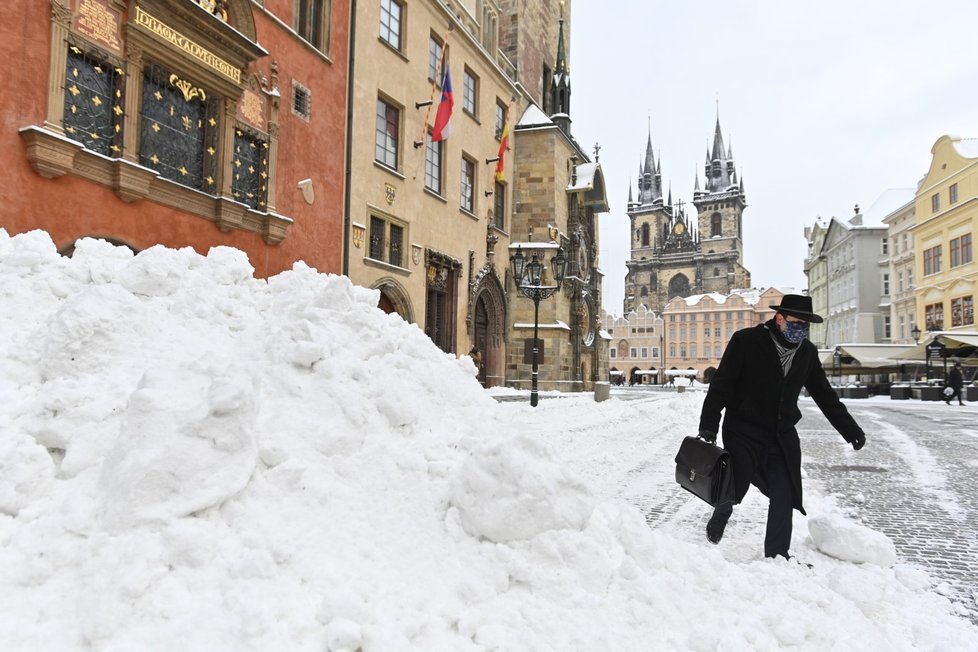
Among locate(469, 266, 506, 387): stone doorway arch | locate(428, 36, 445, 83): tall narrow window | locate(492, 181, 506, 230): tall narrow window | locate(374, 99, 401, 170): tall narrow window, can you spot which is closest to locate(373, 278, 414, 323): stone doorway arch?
locate(374, 99, 401, 170): tall narrow window

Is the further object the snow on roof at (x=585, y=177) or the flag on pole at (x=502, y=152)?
the snow on roof at (x=585, y=177)

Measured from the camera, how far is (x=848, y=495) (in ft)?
20.3

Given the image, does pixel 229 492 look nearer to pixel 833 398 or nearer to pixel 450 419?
pixel 450 419

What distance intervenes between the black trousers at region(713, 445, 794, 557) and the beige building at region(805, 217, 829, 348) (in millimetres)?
55425

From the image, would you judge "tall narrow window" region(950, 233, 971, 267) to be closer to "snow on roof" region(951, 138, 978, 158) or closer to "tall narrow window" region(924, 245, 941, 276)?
"tall narrow window" region(924, 245, 941, 276)

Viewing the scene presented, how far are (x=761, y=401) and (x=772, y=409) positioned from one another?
81mm

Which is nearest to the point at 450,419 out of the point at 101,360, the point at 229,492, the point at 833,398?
the point at 229,492

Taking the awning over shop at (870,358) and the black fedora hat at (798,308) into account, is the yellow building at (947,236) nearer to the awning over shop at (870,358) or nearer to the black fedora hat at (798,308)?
the awning over shop at (870,358)

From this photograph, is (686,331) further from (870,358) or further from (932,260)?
(870,358)

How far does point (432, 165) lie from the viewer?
17359 millimetres

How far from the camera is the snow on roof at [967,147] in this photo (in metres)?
34.1

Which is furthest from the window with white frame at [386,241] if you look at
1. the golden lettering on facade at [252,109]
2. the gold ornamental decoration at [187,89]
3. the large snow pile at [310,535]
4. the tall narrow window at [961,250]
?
the tall narrow window at [961,250]

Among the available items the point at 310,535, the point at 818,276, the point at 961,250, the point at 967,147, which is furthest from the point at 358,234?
the point at 818,276

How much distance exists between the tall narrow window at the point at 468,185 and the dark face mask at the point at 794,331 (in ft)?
51.8
